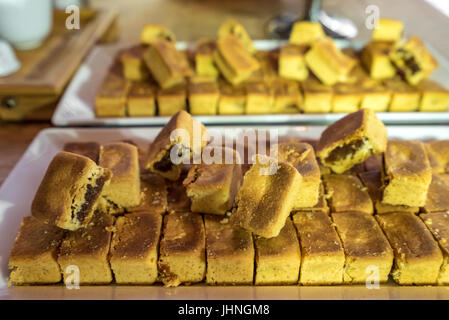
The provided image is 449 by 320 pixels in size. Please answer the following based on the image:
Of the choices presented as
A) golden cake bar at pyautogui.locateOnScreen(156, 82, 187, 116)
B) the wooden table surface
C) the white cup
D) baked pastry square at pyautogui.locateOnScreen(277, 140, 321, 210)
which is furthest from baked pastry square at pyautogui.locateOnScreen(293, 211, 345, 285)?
the white cup

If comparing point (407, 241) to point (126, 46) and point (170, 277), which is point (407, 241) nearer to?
point (170, 277)

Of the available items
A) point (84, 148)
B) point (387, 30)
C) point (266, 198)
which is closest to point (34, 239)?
point (84, 148)

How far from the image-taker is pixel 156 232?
1.61m

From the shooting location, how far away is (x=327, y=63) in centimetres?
251

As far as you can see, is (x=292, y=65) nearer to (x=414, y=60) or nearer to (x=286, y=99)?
(x=286, y=99)

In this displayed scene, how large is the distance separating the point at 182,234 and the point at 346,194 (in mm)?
713

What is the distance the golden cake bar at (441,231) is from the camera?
4.98 ft

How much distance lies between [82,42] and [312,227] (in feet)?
7.33

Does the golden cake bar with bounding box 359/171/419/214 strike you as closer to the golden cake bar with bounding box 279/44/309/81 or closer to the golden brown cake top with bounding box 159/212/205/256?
the golden brown cake top with bounding box 159/212/205/256

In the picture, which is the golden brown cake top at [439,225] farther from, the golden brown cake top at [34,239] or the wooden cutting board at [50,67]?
the wooden cutting board at [50,67]

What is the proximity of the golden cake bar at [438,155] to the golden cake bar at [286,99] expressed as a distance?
759 millimetres

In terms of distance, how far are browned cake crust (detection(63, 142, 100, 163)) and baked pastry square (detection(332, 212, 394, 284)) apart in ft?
3.68
